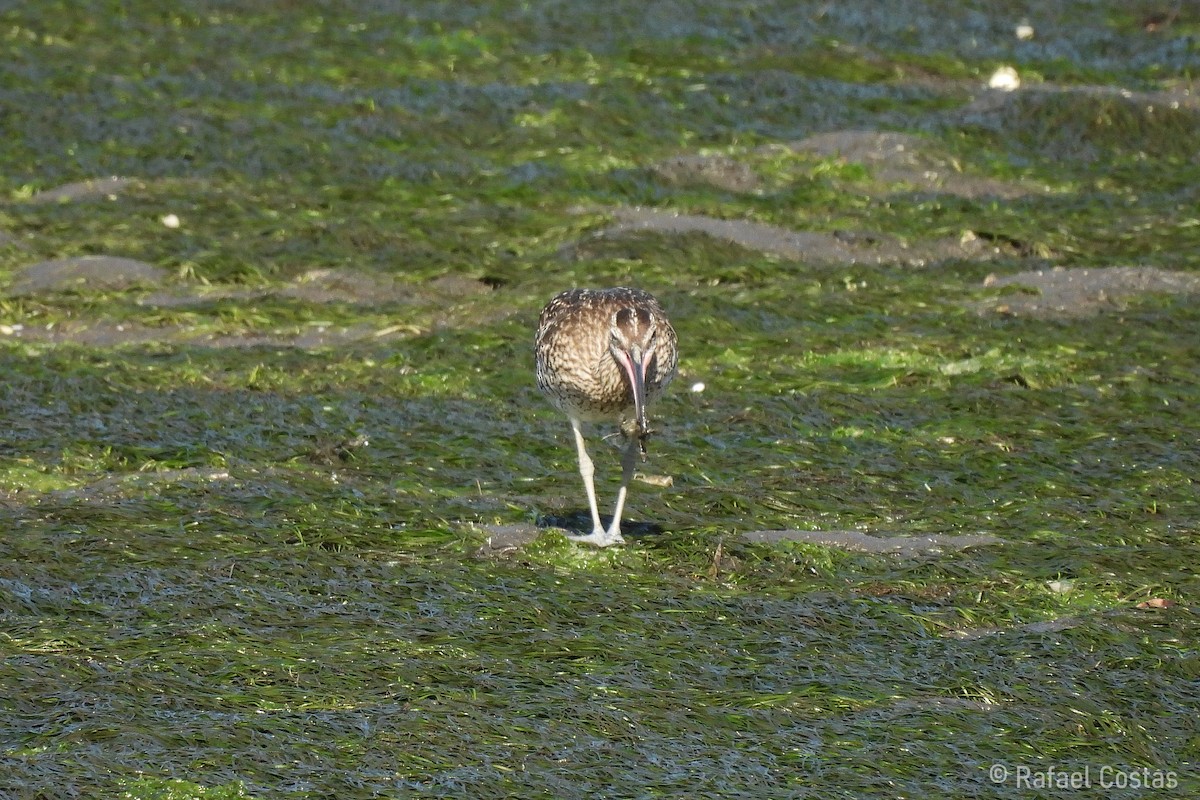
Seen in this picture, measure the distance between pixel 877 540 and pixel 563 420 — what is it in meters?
2.09

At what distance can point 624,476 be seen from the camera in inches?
311

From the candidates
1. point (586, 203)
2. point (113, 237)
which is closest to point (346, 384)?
point (113, 237)

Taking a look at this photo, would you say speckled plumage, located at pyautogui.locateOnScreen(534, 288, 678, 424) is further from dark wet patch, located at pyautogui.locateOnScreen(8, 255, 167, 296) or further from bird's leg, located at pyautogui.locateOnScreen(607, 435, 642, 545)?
dark wet patch, located at pyautogui.locateOnScreen(8, 255, 167, 296)

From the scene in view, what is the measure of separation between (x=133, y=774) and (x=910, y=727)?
226cm

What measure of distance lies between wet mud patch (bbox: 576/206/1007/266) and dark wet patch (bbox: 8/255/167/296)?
2.65 metres

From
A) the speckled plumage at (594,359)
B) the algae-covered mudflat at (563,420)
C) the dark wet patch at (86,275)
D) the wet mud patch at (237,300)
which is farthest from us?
the dark wet patch at (86,275)

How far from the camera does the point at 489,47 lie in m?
17.1

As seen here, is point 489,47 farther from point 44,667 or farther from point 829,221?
point 44,667

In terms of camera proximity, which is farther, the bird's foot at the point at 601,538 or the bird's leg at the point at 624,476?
the bird's leg at the point at 624,476

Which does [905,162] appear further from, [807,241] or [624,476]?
[624,476]

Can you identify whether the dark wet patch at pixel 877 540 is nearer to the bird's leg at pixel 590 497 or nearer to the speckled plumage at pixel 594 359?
the bird's leg at pixel 590 497

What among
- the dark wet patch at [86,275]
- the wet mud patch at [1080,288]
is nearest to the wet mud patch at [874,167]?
the wet mud patch at [1080,288]

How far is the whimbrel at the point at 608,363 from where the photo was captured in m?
7.50

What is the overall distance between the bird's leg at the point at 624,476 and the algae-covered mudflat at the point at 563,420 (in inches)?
5.1
